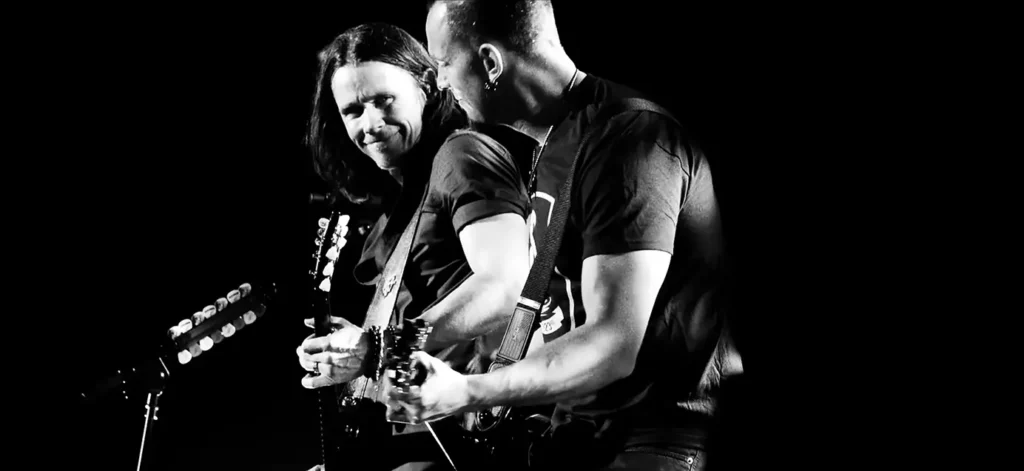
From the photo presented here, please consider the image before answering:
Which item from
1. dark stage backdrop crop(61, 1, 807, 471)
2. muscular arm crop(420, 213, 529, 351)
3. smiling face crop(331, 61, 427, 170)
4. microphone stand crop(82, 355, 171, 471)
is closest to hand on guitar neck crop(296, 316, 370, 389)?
muscular arm crop(420, 213, 529, 351)

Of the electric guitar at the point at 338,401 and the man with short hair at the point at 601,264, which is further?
the electric guitar at the point at 338,401

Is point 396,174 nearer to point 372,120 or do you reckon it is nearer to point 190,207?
point 372,120

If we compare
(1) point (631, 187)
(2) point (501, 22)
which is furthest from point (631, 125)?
(2) point (501, 22)

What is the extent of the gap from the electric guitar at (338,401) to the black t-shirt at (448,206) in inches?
8.9

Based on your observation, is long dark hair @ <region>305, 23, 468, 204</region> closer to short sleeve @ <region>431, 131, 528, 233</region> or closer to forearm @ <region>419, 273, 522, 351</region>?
short sleeve @ <region>431, 131, 528, 233</region>

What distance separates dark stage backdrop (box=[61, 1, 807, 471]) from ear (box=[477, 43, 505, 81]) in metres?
1.44

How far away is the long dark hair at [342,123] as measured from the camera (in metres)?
2.85

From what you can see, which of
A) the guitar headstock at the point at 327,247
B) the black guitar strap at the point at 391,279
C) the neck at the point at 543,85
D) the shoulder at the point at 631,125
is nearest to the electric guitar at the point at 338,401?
the guitar headstock at the point at 327,247

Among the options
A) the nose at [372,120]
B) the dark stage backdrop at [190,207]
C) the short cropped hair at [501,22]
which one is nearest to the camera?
the short cropped hair at [501,22]

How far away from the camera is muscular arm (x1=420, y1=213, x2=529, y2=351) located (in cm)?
228

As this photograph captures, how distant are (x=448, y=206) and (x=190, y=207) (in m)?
1.59

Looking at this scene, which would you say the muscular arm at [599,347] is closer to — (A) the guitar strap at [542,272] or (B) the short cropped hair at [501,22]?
(A) the guitar strap at [542,272]

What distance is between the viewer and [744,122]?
7.64ft

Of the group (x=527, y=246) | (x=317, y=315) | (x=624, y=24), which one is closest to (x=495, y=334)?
(x=527, y=246)
